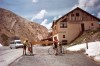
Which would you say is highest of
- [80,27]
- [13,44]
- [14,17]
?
[14,17]

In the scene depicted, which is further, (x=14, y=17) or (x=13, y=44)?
(x=14, y=17)

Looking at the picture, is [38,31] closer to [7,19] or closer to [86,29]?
[7,19]

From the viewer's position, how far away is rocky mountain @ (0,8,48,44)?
14862 centimetres

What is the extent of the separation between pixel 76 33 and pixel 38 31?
99.4m

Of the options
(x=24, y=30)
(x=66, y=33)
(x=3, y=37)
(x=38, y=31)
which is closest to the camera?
(x=66, y=33)

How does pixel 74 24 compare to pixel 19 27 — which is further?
pixel 19 27

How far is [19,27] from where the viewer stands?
155375mm

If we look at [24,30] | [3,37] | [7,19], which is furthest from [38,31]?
[3,37]

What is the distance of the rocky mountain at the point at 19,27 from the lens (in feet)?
488

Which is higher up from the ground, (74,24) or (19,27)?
(19,27)

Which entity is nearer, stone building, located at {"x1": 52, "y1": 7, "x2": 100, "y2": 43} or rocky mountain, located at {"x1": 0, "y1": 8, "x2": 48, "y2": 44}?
stone building, located at {"x1": 52, "y1": 7, "x2": 100, "y2": 43}

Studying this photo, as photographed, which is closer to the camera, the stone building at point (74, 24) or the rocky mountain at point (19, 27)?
the stone building at point (74, 24)

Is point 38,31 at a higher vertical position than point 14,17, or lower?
lower

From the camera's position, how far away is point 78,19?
67.8 metres
